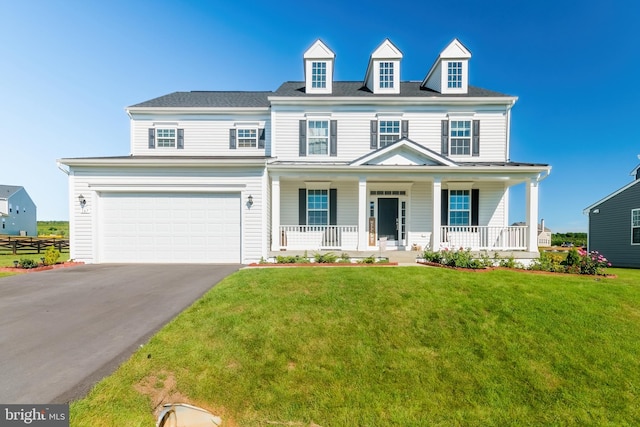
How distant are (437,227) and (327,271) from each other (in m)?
5.76

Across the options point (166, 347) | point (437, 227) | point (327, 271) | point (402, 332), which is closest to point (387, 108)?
point (437, 227)

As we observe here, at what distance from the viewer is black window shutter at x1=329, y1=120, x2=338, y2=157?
1298cm

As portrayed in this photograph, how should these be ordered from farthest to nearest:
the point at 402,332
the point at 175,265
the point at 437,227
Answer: the point at 437,227, the point at 175,265, the point at 402,332

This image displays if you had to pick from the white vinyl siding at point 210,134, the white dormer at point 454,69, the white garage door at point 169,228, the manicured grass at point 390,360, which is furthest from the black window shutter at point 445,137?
the white garage door at point 169,228

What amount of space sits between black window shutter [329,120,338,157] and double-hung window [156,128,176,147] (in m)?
7.72

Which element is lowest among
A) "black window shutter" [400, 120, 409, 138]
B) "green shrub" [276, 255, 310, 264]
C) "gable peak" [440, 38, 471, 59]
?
"green shrub" [276, 255, 310, 264]

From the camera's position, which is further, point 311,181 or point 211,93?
point 211,93

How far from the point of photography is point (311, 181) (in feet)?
40.6

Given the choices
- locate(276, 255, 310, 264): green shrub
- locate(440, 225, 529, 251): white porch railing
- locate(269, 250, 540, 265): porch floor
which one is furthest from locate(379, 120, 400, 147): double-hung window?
locate(276, 255, 310, 264): green shrub

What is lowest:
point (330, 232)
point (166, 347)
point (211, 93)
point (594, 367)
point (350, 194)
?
point (594, 367)

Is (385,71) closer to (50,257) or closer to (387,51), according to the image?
(387,51)

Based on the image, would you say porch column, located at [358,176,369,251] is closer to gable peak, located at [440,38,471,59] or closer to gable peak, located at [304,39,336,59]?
gable peak, located at [304,39,336,59]

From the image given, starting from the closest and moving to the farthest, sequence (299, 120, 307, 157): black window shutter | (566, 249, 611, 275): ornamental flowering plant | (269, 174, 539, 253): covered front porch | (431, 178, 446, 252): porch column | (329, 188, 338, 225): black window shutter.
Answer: (566, 249, 611, 275): ornamental flowering plant < (431, 178, 446, 252): porch column < (269, 174, 539, 253): covered front porch < (329, 188, 338, 225): black window shutter < (299, 120, 307, 157): black window shutter

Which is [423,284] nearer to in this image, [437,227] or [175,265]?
[437,227]
